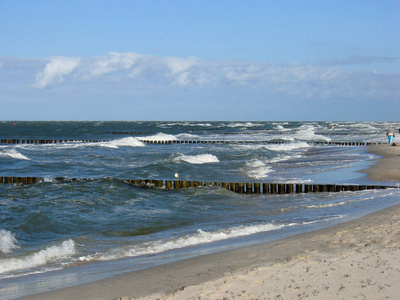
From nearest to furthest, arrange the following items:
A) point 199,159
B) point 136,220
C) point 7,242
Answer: point 7,242 → point 136,220 → point 199,159

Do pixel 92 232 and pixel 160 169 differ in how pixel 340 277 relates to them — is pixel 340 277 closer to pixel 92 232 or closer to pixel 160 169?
pixel 92 232

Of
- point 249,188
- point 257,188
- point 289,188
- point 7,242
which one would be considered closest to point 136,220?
point 7,242

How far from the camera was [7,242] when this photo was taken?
9.91 m

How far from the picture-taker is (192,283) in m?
6.27

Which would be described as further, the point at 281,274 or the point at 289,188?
the point at 289,188

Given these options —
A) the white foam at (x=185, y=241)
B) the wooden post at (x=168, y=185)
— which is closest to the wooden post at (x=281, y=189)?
the wooden post at (x=168, y=185)

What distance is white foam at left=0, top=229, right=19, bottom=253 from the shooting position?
31.3ft

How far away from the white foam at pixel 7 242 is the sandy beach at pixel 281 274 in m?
3.64

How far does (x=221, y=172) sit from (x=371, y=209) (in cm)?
1283

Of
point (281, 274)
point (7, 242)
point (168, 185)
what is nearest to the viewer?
point (281, 274)

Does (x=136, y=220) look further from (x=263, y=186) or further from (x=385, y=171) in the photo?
(x=385, y=171)

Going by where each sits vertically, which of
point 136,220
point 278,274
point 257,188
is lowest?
point 136,220

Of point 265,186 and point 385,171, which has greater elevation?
point 385,171

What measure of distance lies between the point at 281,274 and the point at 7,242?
6230 mm
